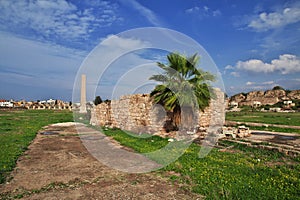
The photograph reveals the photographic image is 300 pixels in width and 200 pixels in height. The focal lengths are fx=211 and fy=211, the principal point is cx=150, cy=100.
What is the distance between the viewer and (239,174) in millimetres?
5176

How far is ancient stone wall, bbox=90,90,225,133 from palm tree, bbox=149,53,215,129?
1.14 m

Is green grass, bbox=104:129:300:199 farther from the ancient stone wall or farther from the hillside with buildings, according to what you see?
the hillside with buildings

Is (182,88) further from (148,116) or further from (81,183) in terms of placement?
(81,183)

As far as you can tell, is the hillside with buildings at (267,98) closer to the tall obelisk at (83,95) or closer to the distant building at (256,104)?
the distant building at (256,104)

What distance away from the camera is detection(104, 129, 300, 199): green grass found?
Answer: 4.12 metres

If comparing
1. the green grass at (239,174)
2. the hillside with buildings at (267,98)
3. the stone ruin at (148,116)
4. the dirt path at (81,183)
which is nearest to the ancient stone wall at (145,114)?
the stone ruin at (148,116)

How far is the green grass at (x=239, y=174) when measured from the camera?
412 centimetres

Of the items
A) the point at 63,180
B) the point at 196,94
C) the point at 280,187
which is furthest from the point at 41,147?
the point at 280,187

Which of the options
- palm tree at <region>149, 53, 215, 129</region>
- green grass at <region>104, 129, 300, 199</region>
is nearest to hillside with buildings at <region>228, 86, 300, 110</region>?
palm tree at <region>149, 53, 215, 129</region>

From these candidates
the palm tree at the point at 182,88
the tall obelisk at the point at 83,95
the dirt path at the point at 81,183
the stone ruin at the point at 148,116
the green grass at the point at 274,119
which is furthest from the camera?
the tall obelisk at the point at 83,95

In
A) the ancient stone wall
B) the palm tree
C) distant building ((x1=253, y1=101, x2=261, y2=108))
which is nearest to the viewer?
the palm tree

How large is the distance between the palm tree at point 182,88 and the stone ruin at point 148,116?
1027 mm

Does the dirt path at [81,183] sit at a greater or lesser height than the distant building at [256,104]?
lesser

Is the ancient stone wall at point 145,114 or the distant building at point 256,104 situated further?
the distant building at point 256,104
